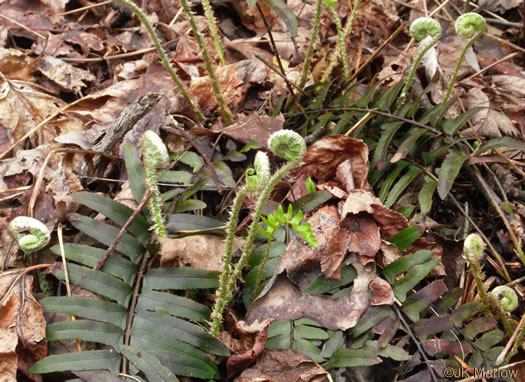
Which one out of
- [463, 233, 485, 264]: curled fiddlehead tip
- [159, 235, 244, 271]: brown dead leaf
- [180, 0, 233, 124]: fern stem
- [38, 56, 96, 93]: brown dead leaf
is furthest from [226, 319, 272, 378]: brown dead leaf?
[38, 56, 96, 93]: brown dead leaf

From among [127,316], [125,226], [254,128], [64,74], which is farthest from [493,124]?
[64,74]

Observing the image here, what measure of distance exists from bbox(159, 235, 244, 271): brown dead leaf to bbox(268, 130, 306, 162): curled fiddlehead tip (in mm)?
645

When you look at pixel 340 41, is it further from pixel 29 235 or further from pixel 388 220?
pixel 29 235

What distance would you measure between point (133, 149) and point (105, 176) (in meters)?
0.35

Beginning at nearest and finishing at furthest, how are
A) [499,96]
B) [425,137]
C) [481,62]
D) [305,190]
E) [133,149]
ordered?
[133,149], [305,190], [425,137], [499,96], [481,62]

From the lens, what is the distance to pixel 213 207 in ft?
8.41

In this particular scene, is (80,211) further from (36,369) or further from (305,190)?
(305,190)

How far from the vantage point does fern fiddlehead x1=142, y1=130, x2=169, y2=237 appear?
193cm

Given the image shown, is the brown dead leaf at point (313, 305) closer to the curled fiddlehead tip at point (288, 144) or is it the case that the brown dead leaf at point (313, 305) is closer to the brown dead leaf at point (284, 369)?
the brown dead leaf at point (284, 369)

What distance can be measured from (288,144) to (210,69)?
1086 millimetres

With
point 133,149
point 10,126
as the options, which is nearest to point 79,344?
point 133,149

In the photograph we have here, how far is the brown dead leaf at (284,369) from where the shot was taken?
1.88 m

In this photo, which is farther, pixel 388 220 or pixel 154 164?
pixel 388 220

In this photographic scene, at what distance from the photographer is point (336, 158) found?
259cm
